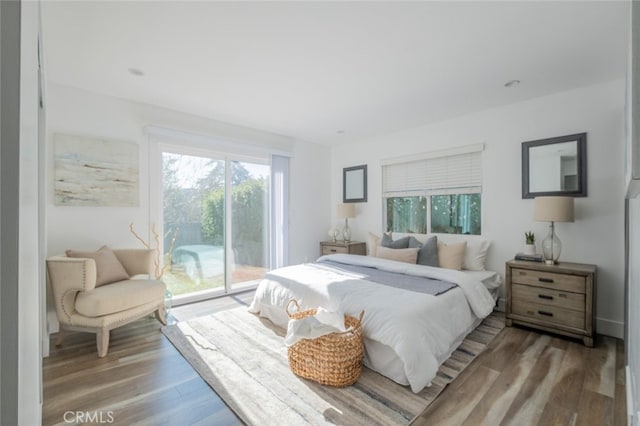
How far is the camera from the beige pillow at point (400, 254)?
3.57 m

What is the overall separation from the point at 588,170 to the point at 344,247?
303cm

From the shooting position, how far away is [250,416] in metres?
1.69

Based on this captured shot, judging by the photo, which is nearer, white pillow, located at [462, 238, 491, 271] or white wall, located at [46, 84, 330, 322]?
white wall, located at [46, 84, 330, 322]

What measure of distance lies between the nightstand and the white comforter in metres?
1.39

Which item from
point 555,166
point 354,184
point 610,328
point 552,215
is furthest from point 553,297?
point 354,184

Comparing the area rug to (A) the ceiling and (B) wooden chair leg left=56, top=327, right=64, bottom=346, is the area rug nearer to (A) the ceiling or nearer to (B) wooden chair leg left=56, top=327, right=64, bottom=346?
(B) wooden chair leg left=56, top=327, right=64, bottom=346

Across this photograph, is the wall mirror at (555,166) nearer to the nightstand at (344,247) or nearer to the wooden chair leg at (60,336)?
the nightstand at (344,247)

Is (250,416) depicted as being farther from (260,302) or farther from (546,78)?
(546,78)

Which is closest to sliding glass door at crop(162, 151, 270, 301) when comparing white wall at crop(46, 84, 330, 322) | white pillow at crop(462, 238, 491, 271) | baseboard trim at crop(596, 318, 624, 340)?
white wall at crop(46, 84, 330, 322)

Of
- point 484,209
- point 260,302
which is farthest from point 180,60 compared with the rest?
point 484,209

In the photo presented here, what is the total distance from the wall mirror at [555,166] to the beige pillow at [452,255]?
2.96ft

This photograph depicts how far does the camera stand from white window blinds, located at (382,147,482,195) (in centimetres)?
368

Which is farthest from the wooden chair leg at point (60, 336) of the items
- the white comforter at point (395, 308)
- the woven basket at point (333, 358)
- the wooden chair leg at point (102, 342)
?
the woven basket at point (333, 358)

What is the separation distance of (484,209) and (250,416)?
3319 mm
